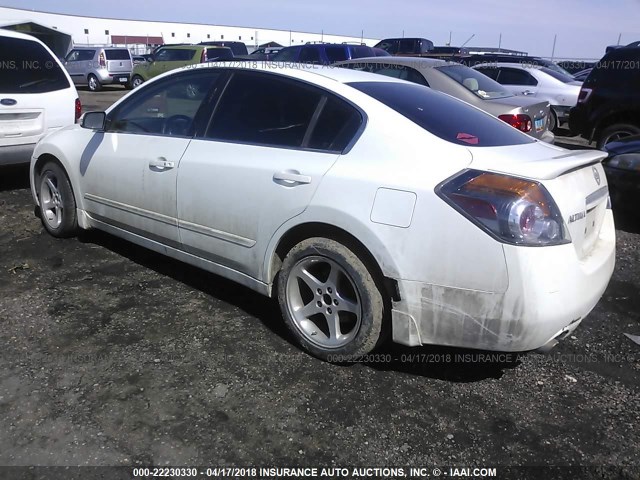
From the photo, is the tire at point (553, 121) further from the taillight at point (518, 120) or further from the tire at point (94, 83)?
the tire at point (94, 83)

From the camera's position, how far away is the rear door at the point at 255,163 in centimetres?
296

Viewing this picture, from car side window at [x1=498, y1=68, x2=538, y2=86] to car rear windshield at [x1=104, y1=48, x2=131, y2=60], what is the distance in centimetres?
1597

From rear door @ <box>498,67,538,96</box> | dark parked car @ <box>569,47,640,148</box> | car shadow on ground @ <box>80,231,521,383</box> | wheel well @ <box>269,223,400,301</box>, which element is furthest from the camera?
rear door @ <box>498,67,538,96</box>

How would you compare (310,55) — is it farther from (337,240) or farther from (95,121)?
(337,240)

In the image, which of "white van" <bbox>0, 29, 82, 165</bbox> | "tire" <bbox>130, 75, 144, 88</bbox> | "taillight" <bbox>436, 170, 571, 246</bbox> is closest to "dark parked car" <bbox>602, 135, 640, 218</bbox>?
"taillight" <bbox>436, 170, 571, 246</bbox>

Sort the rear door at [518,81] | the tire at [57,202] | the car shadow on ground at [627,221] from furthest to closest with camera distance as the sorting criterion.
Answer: the rear door at [518,81]
the car shadow on ground at [627,221]
the tire at [57,202]

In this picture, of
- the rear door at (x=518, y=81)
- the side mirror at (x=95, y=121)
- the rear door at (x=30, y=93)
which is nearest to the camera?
the side mirror at (x=95, y=121)

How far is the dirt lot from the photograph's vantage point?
2377mm

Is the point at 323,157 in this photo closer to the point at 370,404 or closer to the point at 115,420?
the point at 370,404

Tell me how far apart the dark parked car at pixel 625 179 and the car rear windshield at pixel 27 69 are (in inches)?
238

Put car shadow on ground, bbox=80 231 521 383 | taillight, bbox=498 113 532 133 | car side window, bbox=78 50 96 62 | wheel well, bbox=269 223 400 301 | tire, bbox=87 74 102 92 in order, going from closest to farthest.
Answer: wheel well, bbox=269 223 400 301, car shadow on ground, bbox=80 231 521 383, taillight, bbox=498 113 532 133, tire, bbox=87 74 102 92, car side window, bbox=78 50 96 62

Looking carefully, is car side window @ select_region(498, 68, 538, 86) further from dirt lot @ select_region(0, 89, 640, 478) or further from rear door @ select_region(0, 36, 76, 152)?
dirt lot @ select_region(0, 89, 640, 478)

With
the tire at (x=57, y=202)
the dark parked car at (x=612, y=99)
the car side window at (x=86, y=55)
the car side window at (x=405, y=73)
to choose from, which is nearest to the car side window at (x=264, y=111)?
the tire at (x=57, y=202)

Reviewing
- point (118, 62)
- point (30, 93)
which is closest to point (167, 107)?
point (30, 93)
